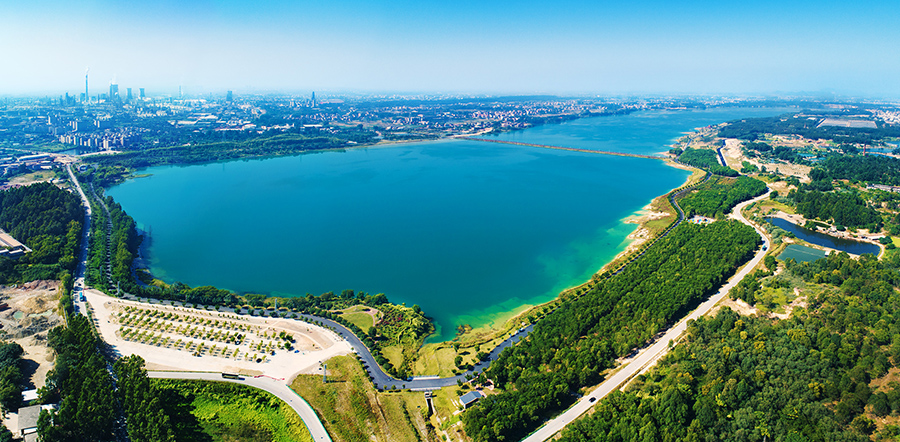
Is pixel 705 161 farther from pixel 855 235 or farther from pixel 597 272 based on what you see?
pixel 597 272

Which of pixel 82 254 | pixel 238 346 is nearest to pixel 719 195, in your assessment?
pixel 238 346

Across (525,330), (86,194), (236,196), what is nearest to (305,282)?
(525,330)

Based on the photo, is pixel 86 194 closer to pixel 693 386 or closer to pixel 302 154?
pixel 302 154

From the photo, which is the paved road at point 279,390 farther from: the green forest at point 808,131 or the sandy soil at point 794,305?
the green forest at point 808,131

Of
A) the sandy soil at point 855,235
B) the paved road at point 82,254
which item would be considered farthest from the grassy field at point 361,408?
the sandy soil at point 855,235

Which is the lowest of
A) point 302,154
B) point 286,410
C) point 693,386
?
point 286,410

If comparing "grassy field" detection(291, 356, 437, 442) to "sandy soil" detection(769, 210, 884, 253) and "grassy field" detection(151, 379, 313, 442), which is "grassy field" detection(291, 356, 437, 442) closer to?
"grassy field" detection(151, 379, 313, 442)
